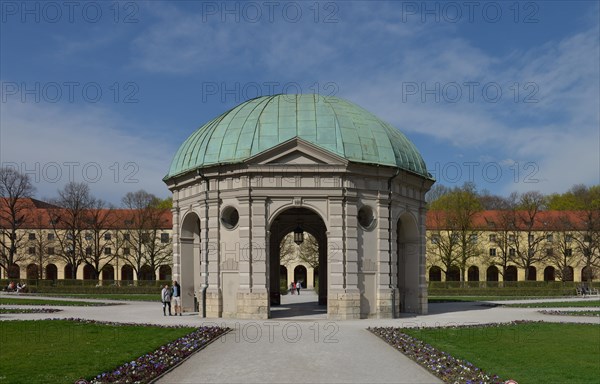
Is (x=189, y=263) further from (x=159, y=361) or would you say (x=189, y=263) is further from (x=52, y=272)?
(x=52, y=272)

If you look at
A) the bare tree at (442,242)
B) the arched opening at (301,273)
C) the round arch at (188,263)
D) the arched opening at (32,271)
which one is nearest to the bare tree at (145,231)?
the arched opening at (32,271)

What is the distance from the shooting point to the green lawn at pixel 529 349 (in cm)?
1559

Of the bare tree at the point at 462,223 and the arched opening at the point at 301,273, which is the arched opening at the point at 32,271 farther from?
the bare tree at the point at 462,223

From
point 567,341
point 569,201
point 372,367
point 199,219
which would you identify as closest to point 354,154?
point 199,219

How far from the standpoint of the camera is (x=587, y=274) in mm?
82188

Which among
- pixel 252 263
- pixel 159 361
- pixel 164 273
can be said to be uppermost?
pixel 252 263

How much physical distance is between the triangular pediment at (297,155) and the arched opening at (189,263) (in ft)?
23.3

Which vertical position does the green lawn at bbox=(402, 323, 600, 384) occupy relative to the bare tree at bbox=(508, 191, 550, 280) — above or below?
below

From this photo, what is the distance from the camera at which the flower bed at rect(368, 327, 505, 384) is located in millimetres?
14594

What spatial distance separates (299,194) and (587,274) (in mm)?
66952

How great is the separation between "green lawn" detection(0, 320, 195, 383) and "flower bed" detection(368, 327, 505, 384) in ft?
26.4

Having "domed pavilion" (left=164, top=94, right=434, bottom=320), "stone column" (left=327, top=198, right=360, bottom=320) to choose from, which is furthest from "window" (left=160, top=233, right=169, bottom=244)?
"stone column" (left=327, top=198, right=360, bottom=320)

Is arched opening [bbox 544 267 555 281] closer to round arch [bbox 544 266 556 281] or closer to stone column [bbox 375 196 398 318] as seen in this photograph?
round arch [bbox 544 266 556 281]

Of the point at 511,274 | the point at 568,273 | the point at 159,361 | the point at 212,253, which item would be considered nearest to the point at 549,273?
the point at 511,274
